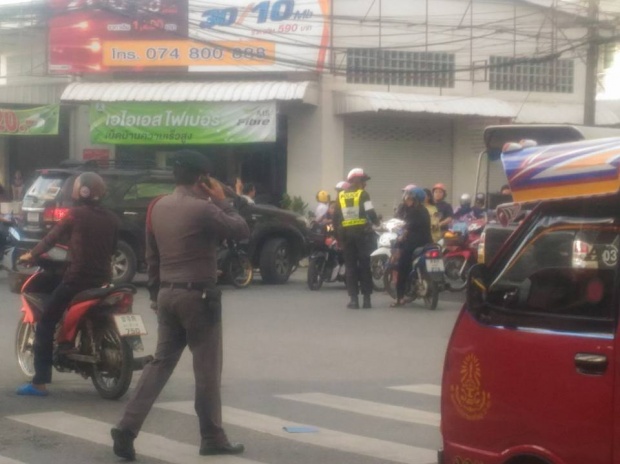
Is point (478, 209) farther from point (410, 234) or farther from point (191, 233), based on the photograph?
point (191, 233)

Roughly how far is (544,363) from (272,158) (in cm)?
2510

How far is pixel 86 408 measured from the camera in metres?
9.41

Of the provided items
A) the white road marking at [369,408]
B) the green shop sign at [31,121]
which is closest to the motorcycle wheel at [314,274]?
the white road marking at [369,408]

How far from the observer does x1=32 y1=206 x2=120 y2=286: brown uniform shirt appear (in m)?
9.77

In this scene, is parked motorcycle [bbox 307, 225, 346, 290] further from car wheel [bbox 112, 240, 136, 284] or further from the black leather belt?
the black leather belt

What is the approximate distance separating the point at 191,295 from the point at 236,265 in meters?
13.0

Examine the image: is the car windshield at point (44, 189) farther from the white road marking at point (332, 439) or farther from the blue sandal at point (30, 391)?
the white road marking at point (332, 439)

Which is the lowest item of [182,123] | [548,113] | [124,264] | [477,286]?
[124,264]

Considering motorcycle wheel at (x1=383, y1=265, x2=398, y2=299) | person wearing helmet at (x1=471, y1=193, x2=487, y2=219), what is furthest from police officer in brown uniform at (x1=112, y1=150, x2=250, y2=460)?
person wearing helmet at (x1=471, y1=193, x2=487, y2=219)

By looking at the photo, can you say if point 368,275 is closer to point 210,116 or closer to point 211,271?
point 211,271

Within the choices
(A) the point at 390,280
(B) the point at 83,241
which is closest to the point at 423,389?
(B) the point at 83,241

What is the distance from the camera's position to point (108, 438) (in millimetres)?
8297

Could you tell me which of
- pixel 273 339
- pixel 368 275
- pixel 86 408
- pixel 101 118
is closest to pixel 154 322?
pixel 273 339

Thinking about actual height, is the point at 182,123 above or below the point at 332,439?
above
